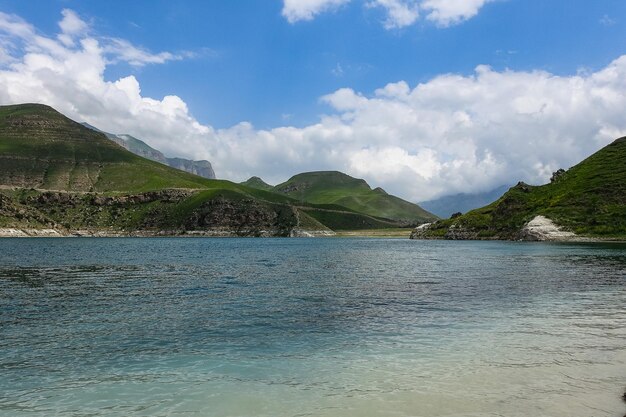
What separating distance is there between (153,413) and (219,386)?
3141 mm

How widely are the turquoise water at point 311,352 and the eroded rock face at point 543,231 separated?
155089mm

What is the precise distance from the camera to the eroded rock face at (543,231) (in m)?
181

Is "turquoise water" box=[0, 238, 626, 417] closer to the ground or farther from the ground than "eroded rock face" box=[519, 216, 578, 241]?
closer to the ground

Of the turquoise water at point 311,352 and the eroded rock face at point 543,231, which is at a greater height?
the eroded rock face at point 543,231

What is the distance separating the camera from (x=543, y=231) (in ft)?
609

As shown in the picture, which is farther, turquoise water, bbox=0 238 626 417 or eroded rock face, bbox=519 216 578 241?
eroded rock face, bbox=519 216 578 241

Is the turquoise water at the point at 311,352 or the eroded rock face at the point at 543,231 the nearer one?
the turquoise water at the point at 311,352

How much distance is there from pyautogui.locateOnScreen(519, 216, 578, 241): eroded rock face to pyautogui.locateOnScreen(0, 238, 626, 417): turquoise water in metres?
155

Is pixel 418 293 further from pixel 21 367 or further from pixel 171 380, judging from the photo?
pixel 21 367

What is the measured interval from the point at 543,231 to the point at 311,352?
190415 millimetres

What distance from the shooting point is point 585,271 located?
64.8 metres

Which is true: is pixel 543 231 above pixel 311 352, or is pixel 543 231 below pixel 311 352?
above

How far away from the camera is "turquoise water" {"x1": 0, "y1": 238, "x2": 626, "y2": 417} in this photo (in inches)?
599

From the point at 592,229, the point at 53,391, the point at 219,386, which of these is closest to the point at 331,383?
the point at 219,386
